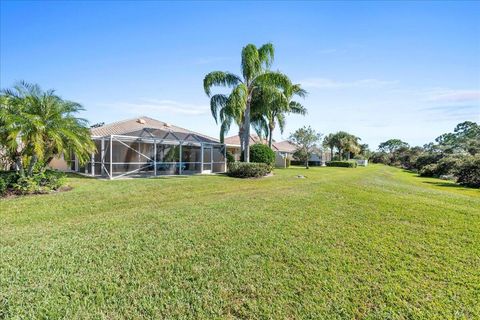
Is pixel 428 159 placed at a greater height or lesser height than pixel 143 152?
greater

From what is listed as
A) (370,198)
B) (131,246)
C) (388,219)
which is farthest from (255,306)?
(370,198)

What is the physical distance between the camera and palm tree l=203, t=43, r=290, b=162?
16.4m

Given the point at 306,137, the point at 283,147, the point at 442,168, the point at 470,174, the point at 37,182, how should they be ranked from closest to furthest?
the point at 37,182, the point at 470,174, the point at 442,168, the point at 306,137, the point at 283,147

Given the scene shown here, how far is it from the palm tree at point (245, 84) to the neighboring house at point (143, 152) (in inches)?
134

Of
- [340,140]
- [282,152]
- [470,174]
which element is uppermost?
[340,140]

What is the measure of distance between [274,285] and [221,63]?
17586mm

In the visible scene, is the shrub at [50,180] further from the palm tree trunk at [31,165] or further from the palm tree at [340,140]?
the palm tree at [340,140]

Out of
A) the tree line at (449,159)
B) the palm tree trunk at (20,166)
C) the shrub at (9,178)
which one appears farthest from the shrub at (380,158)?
the shrub at (9,178)

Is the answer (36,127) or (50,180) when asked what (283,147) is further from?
(36,127)

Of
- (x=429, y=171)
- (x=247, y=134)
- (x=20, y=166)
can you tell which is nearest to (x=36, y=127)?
(x=20, y=166)

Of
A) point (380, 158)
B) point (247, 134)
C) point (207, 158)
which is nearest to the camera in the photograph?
point (247, 134)

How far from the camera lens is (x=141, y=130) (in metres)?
16.9

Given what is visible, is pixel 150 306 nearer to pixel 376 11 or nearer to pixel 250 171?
pixel 376 11

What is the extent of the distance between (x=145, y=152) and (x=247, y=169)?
25.9 ft
